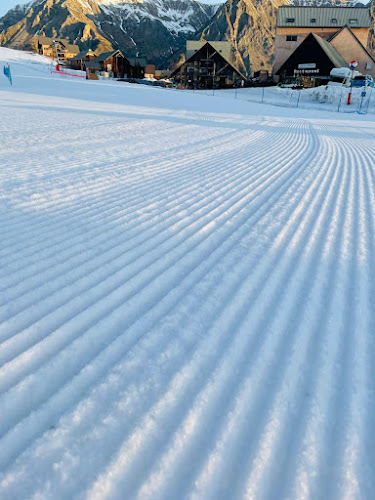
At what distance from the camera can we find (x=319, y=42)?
Answer: 128 feet

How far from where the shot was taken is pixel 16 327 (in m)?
2.26

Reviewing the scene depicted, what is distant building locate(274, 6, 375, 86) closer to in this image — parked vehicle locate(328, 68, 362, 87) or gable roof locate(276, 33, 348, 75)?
gable roof locate(276, 33, 348, 75)

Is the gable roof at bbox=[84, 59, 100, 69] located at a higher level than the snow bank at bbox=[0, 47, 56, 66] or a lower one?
higher

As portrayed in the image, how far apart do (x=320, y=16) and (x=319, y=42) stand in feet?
42.6

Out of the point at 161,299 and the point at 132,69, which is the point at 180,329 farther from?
the point at 132,69

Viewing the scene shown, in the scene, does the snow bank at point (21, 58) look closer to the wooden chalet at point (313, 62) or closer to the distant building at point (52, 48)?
the wooden chalet at point (313, 62)

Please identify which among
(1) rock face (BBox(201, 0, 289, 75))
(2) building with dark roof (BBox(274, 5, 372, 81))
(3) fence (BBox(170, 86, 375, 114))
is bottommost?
(3) fence (BBox(170, 86, 375, 114))

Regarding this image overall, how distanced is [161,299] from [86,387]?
0.95m

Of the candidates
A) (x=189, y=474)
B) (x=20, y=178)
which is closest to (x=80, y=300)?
(x=189, y=474)

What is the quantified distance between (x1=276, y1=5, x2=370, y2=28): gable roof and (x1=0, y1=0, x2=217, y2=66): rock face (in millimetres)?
83751

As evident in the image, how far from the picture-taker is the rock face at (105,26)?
429ft

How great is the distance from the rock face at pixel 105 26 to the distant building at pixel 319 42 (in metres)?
84.7

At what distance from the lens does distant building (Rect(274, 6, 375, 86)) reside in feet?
129

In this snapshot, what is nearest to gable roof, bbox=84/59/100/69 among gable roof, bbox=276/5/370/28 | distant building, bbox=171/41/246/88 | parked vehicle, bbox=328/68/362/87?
distant building, bbox=171/41/246/88
